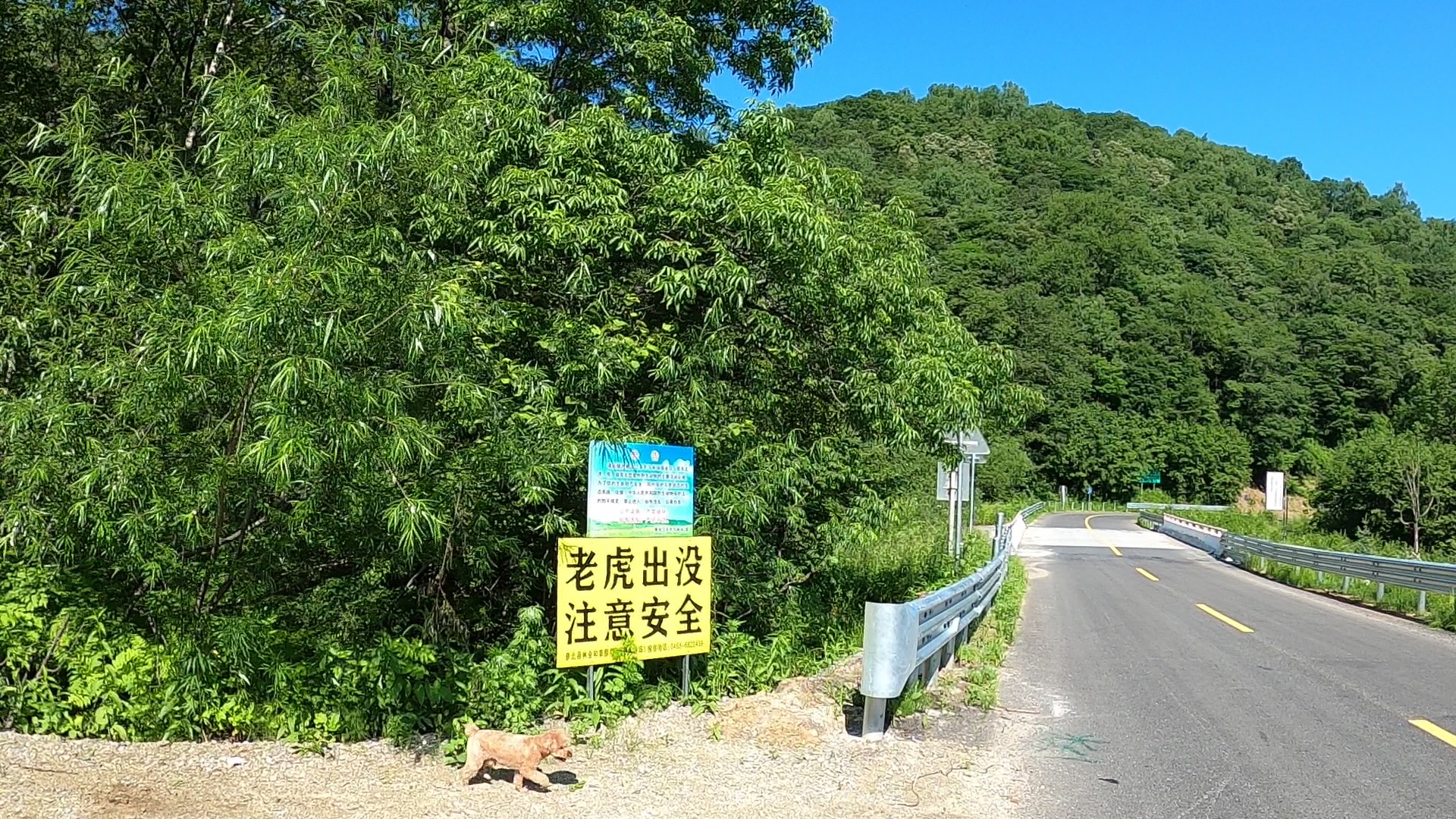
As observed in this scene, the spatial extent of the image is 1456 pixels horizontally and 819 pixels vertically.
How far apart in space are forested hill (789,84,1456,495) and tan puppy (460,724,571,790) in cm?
9070

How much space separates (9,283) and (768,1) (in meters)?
6.88

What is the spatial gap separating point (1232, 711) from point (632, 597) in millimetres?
4988

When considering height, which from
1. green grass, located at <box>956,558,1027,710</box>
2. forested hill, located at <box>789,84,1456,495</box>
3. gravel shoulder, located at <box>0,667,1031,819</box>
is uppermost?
forested hill, located at <box>789,84,1456,495</box>

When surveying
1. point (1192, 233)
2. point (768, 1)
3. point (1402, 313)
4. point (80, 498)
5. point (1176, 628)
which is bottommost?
point (1176, 628)

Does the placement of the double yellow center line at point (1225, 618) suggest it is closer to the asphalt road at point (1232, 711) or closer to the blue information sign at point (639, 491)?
the asphalt road at point (1232, 711)

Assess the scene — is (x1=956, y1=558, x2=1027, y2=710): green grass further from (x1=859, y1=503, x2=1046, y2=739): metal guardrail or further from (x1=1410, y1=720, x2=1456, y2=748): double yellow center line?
(x1=1410, y1=720, x2=1456, y2=748): double yellow center line

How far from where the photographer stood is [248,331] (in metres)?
4.86

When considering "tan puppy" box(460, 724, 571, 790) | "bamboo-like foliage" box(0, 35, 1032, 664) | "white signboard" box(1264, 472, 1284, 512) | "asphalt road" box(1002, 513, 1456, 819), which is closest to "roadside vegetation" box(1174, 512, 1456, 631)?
"asphalt road" box(1002, 513, 1456, 819)

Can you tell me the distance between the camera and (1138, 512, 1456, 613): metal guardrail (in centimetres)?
1495

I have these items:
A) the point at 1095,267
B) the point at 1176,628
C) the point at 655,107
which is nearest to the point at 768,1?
the point at 655,107

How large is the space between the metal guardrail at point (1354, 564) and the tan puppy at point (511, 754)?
49.0ft

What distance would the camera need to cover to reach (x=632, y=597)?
6.70m

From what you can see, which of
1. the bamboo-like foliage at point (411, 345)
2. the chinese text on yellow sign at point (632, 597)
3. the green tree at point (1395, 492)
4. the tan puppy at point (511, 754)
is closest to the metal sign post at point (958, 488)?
the bamboo-like foliage at point (411, 345)

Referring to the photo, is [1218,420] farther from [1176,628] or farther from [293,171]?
[293,171]
